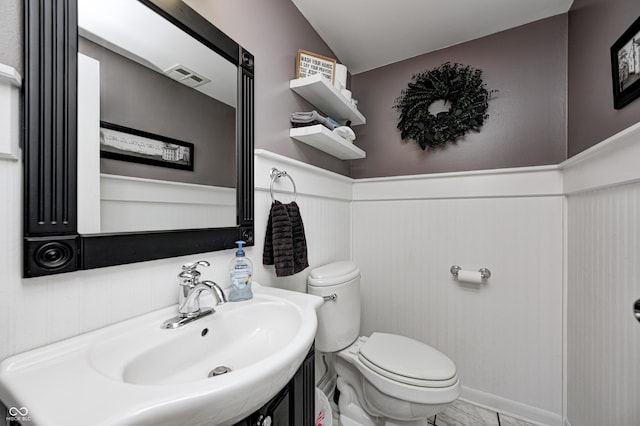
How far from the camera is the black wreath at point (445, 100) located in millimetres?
1574

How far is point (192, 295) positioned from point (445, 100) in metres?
1.76

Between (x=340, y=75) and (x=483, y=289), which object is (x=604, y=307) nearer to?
(x=483, y=289)

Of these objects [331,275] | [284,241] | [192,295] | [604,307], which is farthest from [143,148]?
[604,307]

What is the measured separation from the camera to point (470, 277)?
5.00 ft

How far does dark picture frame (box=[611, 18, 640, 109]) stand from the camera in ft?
2.83

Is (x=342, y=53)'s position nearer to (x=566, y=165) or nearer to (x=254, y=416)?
(x=566, y=165)

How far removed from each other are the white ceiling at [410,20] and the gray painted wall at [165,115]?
818 millimetres

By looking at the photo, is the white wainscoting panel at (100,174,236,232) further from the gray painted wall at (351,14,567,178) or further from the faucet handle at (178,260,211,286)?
the gray painted wall at (351,14,567,178)

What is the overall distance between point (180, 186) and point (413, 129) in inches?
57.6

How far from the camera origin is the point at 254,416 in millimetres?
581

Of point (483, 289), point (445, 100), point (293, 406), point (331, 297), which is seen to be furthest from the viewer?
point (445, 100)

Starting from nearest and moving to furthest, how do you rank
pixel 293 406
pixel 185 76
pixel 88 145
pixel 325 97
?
1. pixel 88 145
2. pixel 293 406
3. pixel 185 76
4. pixel 325 97

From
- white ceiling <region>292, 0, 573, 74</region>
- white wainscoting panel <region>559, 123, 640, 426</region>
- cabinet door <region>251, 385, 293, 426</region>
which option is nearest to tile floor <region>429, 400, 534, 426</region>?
white wainscoting panel <region>559, 123, 640, 426</region>

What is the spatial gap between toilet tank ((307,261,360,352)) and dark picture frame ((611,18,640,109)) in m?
1.29
